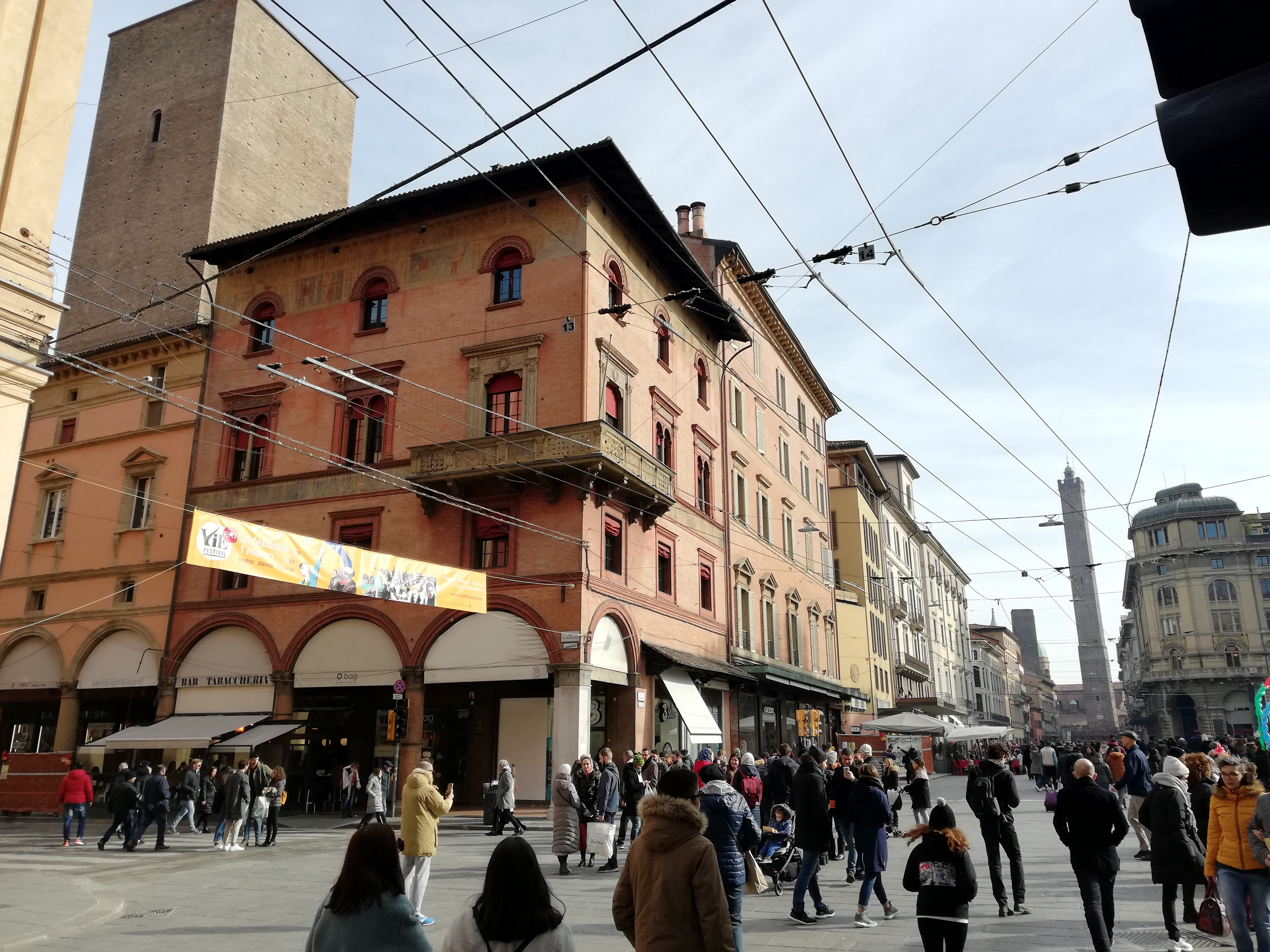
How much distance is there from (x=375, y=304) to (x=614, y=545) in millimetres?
10795

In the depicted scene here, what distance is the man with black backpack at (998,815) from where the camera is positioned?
10.2 metres

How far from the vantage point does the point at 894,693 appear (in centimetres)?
5841

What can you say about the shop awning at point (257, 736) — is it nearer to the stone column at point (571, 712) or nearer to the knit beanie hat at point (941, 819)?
the stone column at point (571, 712)

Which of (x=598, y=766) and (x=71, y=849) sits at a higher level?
(x=598, y=766)

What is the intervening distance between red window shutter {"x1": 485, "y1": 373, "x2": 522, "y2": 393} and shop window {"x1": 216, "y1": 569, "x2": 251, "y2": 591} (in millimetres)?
9588

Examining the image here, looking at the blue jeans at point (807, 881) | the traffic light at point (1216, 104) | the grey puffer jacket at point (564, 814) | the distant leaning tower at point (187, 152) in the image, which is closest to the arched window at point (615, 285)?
the grey puffer jacket at point (564, 814)

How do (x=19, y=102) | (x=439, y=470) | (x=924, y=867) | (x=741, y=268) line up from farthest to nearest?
(x=741, y=268), (x=439, y=470), (x=19, y=102), (x=924, y=867)

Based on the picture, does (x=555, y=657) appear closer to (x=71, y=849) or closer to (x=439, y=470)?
(x=439, y=470)

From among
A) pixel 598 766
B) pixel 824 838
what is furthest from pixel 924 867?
pixel 598 766

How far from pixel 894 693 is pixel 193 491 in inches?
1705

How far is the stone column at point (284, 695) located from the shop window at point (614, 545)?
9519mm

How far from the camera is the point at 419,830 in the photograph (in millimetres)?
9789

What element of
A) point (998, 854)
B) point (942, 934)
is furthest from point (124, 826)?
point (942, 934)

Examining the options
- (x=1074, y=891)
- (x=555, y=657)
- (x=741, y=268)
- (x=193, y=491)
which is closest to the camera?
(x=1074, y=891)
